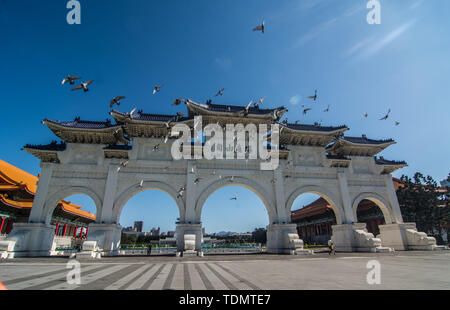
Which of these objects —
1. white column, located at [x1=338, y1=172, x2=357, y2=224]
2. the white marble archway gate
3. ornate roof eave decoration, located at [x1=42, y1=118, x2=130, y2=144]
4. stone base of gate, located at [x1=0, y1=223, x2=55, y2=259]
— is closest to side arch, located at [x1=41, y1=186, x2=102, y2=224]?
the white marble archway gate

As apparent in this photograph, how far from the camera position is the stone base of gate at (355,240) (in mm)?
16234

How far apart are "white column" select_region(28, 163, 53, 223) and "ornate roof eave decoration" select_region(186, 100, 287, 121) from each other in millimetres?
11061

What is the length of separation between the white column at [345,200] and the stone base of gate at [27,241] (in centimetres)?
2199

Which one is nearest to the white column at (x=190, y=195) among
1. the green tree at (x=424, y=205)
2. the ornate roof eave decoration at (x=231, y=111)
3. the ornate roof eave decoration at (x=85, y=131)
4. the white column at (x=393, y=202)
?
the ornate roof eave decoration at (x=231, y=111)

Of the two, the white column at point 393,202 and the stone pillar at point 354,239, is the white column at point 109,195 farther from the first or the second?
the white column at point 393,202

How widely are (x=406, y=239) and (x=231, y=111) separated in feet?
58.0

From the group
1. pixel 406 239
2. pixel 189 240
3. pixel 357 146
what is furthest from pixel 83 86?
pixel 406 239

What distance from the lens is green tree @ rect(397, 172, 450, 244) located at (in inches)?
854

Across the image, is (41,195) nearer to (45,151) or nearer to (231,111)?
(45,151)

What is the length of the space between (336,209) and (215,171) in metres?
10.5

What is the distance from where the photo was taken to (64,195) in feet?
52.9

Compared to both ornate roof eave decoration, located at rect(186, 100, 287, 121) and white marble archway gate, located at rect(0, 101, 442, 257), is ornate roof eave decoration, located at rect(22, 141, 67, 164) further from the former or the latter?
ornate roof eave decoration, located at rect(186, 100, 287, 121)
